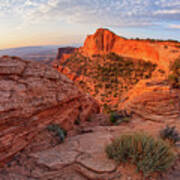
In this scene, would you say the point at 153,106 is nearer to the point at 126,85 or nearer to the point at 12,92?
the point at 12,92

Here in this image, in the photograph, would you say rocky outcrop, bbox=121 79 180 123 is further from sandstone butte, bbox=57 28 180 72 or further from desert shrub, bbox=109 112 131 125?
sandstone butte, bbox=57 28 180 72

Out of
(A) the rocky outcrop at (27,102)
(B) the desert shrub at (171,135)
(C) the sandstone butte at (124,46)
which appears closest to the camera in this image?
(A) the rocky outcrop at (27,102)

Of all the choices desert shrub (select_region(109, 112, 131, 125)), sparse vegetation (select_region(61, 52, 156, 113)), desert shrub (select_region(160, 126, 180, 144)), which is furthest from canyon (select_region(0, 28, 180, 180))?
sparse vegetation (select_region(61, 52, 156, 113))

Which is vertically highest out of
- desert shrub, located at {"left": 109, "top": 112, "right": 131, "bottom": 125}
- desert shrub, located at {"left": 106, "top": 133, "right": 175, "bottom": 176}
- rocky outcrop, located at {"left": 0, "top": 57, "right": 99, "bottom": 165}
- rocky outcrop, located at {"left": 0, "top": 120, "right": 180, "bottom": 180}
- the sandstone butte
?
the sandstone butte

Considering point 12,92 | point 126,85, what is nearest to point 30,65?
point 12,92

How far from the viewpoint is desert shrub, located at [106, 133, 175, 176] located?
2930mm

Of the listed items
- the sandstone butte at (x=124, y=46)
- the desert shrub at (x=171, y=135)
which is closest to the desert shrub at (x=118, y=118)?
the desert shrub at (x=171, y=135)

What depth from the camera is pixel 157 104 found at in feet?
24.2

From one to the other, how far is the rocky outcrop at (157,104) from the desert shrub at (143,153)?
3.80 m

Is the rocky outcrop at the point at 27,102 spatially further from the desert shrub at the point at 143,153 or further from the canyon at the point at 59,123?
the desert shrub at the point at 143,153

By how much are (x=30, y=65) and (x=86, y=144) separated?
10.6ft

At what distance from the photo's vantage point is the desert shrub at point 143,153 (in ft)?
9.61

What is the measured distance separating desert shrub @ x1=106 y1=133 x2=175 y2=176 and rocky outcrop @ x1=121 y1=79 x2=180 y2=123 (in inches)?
150

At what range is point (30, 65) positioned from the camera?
5047 millimetres
